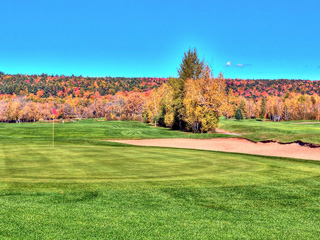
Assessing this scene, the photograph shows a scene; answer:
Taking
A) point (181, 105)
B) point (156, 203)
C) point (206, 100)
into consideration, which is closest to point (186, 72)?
point (181, 105)

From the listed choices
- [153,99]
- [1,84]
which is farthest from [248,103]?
[1,84]

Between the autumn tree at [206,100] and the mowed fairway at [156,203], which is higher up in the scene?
the autumn tree at [206,100]

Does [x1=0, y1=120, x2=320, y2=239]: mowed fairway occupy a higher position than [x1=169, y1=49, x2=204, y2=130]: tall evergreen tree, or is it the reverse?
[x1=169, y1=49, x2=204, y2=130]: tall evergreen tree

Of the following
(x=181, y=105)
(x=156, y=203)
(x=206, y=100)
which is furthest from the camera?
(x=181, y=105)

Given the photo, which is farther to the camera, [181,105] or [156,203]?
[181,105]

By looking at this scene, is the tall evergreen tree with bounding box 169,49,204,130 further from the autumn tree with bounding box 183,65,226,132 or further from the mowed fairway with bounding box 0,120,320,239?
the mowed fairway with bounding box 0,120,320,239

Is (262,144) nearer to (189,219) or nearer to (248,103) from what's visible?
(189,219)

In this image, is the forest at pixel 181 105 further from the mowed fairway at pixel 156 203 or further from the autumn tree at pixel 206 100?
the mowed fairway at pixel 156 203

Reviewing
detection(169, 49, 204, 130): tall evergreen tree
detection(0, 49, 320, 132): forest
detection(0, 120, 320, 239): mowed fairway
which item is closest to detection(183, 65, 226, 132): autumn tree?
detection(0, 49, 320, 132): forest

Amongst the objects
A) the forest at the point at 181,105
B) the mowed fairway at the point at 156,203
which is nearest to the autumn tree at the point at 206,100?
the forest at the point at 181,105

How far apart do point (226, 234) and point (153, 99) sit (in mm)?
70346

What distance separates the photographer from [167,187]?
29.9 feet

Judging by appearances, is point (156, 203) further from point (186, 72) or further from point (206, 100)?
point (186, 72)

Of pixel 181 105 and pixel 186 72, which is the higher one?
pixel 186 72
